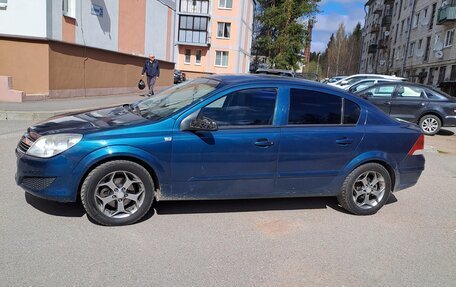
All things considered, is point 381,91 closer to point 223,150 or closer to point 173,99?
point 173,99

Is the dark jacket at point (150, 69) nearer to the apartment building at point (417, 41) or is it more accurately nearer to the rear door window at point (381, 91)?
the rear door window at point (381, 91)

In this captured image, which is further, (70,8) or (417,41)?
(417,41)

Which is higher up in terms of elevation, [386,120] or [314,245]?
[386,120]

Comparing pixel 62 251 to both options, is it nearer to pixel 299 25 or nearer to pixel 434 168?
pixel 434 168

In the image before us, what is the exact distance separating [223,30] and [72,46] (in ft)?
116

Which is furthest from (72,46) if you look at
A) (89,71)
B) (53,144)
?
(53,144)

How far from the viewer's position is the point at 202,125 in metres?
4.20

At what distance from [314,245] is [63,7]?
46.6 feet

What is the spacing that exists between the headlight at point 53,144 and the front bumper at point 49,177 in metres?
0.06

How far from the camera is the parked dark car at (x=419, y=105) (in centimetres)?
1258

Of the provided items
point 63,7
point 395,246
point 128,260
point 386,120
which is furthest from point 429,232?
point 63,7

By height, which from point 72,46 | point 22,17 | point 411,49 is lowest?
point 72,46

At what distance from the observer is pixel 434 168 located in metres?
8.06

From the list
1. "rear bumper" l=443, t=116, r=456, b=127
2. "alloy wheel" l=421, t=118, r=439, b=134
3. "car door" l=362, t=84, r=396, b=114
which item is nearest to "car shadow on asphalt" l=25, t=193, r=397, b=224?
"car door" l=362, t=84, r=396, b=114
